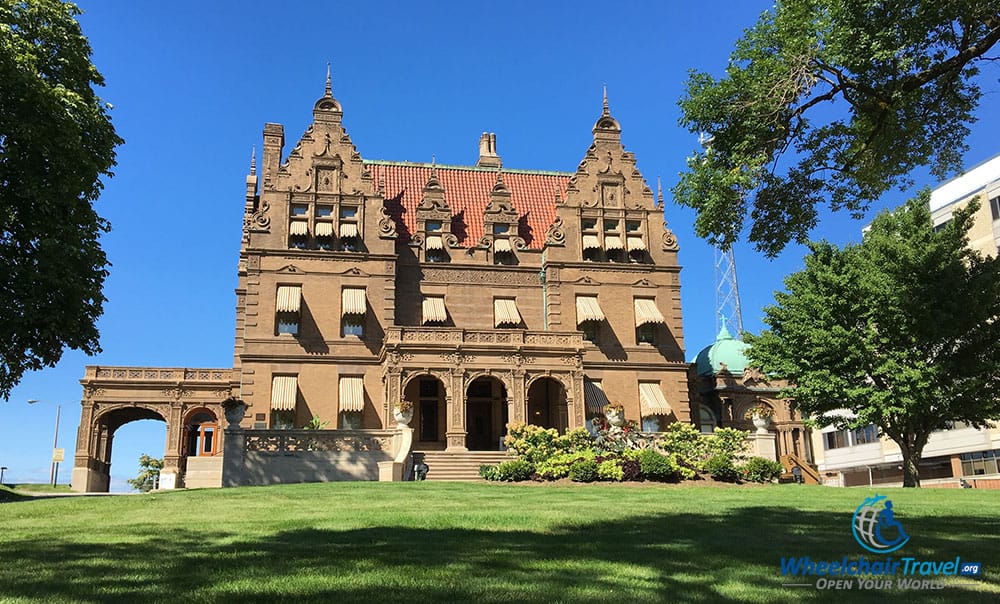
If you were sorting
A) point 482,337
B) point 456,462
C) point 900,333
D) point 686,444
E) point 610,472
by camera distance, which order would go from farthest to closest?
point 482,337
point 456,462
point 686,444
point 900,333
point 610,472

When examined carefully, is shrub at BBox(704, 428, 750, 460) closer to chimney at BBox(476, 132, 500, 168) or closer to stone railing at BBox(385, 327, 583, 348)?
stone railing at BBox(385, 327, 583, 348)

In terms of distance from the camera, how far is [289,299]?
1647 inches

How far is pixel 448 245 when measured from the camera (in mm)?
45375

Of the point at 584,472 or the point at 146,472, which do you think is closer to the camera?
the point at 584,472

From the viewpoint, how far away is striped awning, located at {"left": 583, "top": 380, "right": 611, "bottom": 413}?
4281cm

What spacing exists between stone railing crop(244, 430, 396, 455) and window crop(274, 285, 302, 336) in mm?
10463

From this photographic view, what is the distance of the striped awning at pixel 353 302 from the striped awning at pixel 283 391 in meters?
4.23

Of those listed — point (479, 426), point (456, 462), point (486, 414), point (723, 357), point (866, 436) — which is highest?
point (723, 357)

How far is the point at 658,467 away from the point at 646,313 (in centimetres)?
1638

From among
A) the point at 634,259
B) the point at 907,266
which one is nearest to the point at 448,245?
the point at 634,259

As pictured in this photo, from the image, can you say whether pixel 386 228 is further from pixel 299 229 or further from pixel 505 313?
pixel 505 313

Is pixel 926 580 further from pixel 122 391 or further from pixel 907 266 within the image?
pixel 122 391

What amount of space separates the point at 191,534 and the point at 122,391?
3804 centimetres

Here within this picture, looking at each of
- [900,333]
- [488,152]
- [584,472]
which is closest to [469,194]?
[488,152]
